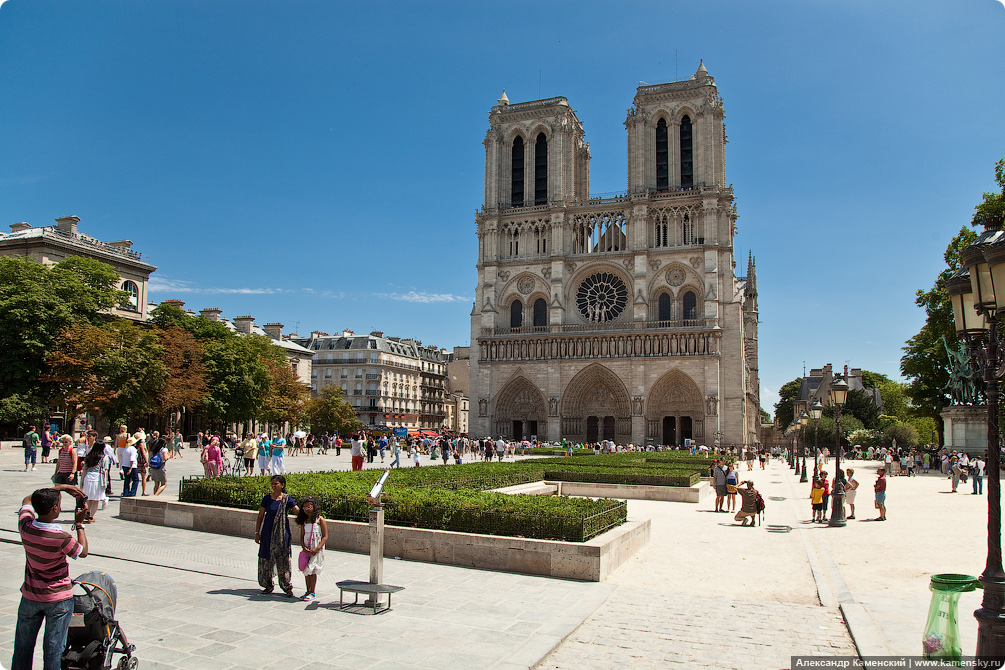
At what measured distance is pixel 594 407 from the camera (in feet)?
182

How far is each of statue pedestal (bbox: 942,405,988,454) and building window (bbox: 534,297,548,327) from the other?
29.8 m

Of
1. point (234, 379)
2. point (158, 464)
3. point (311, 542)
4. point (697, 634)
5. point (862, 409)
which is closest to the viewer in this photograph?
point (697, 634)

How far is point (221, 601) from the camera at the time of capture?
279 inches

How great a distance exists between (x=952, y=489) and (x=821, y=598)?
19654 millimetres

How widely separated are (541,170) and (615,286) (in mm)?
11690

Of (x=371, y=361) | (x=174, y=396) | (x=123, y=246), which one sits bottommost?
(x=174, y=396)

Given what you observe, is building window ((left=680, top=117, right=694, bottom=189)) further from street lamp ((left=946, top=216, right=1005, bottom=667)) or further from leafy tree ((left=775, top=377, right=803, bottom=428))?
street lamp ((left=946, top=216, right=1005, bottom=667))

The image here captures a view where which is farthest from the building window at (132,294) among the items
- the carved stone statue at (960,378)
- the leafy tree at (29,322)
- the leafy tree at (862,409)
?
the leafy tree at (862,409)

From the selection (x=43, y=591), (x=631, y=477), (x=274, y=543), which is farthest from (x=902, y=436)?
(x=43, y=591)

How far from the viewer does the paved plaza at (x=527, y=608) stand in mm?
5797

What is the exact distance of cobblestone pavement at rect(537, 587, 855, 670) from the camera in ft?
19.1

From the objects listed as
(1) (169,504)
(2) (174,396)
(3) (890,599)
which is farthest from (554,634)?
(2) (174,396)

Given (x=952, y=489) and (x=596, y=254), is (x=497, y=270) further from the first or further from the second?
(x=952, y=489)

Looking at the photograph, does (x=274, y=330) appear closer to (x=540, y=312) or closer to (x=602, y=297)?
(x=540, y=312)
